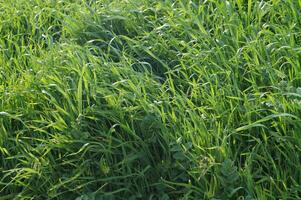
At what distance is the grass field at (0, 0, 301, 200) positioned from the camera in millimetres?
2654

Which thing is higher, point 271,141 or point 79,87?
point 79,87

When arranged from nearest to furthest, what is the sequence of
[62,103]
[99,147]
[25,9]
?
[99,147], [62,103], [25,9]

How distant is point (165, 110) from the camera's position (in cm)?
288

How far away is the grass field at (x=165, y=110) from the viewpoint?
2654 millimetres

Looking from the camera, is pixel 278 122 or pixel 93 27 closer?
pixel 278 122

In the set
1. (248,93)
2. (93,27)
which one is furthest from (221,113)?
(93,27)

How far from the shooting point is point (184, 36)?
3375mm

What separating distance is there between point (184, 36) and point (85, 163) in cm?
94

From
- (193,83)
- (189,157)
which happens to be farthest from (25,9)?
(189,157)

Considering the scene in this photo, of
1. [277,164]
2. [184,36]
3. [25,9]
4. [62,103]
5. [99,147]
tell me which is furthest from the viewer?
[25,9]

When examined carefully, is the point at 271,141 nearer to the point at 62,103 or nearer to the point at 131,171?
the point at 131,171

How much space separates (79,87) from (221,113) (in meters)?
0.65

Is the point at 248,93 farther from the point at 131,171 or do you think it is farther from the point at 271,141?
the point at 131,171

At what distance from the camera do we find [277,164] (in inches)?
105
